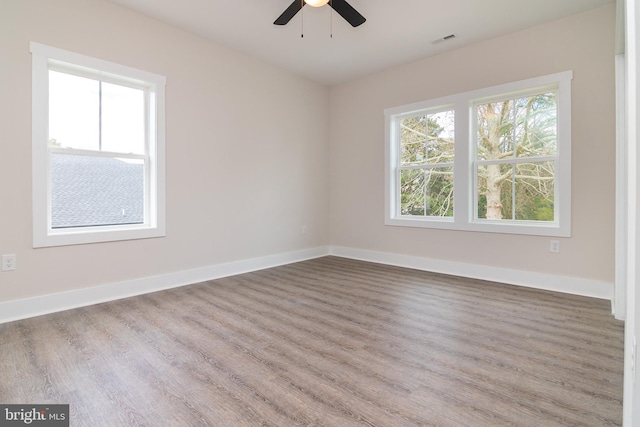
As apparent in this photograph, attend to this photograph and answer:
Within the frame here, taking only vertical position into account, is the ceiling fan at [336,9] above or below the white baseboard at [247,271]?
above

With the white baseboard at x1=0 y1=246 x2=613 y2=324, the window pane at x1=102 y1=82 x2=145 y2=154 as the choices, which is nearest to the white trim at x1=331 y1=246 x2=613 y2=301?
the white baseboard at x1=0 y1=246 x2=613 y2=324

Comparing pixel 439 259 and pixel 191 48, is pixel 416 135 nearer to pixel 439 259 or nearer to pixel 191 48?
pixel 439 259

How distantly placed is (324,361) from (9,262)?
2.77 m

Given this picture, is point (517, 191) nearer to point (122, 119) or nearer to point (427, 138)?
point (427, 138)

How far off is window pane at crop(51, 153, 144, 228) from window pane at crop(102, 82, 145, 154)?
17 centimetres

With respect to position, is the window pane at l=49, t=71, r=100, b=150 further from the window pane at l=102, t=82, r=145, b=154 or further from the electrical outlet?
the electrical outlet

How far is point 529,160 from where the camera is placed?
374 cm

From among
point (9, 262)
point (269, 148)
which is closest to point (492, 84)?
point (269, 148)

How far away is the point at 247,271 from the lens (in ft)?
14.6

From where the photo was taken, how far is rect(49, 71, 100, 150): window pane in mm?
2996

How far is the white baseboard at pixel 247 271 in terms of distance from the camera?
9.33ft

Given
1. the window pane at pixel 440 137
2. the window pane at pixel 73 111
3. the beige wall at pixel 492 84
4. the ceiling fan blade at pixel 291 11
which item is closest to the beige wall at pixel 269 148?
the beige wall at pixel 492 84

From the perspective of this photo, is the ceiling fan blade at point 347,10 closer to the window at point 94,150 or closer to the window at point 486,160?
the window at point 486,160

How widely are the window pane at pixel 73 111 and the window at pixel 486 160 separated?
3743mm
